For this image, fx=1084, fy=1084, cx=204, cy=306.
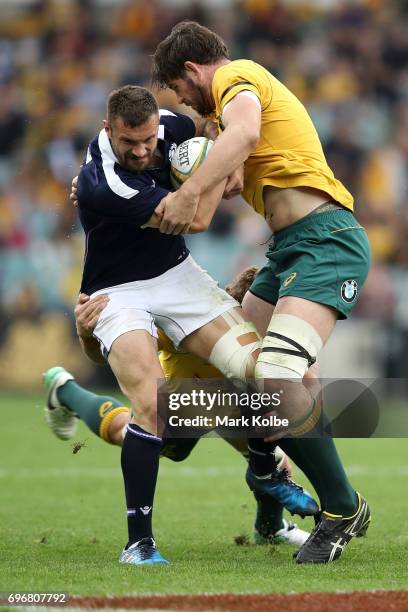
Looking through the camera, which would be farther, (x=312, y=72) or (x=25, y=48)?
(x=25, y=48)

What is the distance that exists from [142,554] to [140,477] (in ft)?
1.14

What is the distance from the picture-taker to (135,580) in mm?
4309

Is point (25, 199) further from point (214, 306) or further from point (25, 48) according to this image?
point (214, 306)

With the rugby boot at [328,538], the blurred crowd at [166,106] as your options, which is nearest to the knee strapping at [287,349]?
the rugby boot at [328,538]

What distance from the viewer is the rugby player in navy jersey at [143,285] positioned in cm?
498

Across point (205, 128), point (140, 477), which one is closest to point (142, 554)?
point (140, 477)

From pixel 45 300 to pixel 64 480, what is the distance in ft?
22.7

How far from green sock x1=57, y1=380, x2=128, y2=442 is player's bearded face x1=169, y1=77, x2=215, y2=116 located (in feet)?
6.32

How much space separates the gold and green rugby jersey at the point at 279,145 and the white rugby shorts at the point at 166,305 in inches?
20.3

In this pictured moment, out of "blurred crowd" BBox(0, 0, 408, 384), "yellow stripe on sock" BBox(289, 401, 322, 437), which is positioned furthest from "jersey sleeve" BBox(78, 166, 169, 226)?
"blurred crowd" BBox(0, 0, 408, 384)

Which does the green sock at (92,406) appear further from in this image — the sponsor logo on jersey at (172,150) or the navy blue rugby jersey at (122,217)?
the sponsor logo on jersey at (172,150)

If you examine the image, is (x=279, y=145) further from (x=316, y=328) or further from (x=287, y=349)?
(x=287, y=349)

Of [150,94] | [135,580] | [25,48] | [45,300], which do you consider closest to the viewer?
[135,580]

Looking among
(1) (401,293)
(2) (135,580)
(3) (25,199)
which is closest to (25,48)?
(3) (25,199)
